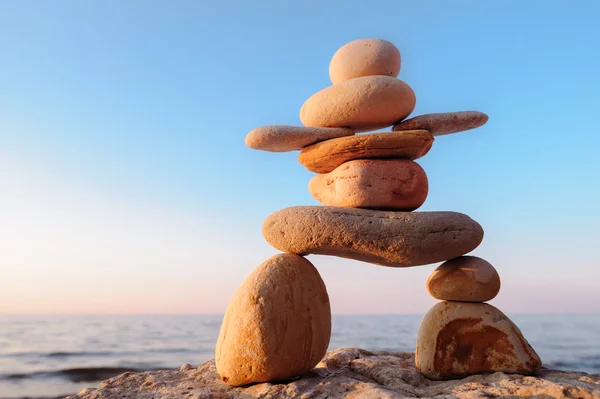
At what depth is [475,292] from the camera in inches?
251

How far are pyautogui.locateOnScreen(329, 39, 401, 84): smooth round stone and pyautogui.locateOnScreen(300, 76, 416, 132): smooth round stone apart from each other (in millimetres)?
300

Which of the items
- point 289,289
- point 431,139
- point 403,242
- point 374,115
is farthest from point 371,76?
point 289,289

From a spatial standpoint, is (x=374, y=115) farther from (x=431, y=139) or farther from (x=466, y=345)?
(x=466, y=345)

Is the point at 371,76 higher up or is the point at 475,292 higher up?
the point at 371,76

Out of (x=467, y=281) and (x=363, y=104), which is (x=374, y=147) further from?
(x=467, y=281)

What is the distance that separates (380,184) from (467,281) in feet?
5.87

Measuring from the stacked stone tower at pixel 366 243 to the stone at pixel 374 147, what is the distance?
0.01 m

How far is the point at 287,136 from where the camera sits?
6703mm

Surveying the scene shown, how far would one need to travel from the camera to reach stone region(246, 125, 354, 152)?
6664mm

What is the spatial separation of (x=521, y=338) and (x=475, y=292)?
0.85 m

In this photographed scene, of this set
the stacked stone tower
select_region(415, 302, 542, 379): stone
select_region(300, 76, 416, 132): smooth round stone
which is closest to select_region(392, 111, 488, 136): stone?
the stacked stone tower

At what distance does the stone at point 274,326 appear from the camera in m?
5.75

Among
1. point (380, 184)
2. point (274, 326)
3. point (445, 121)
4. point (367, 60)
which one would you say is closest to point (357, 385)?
point (274, 326)

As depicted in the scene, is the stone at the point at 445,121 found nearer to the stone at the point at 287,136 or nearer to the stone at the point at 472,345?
the stone at the point at 287,136
